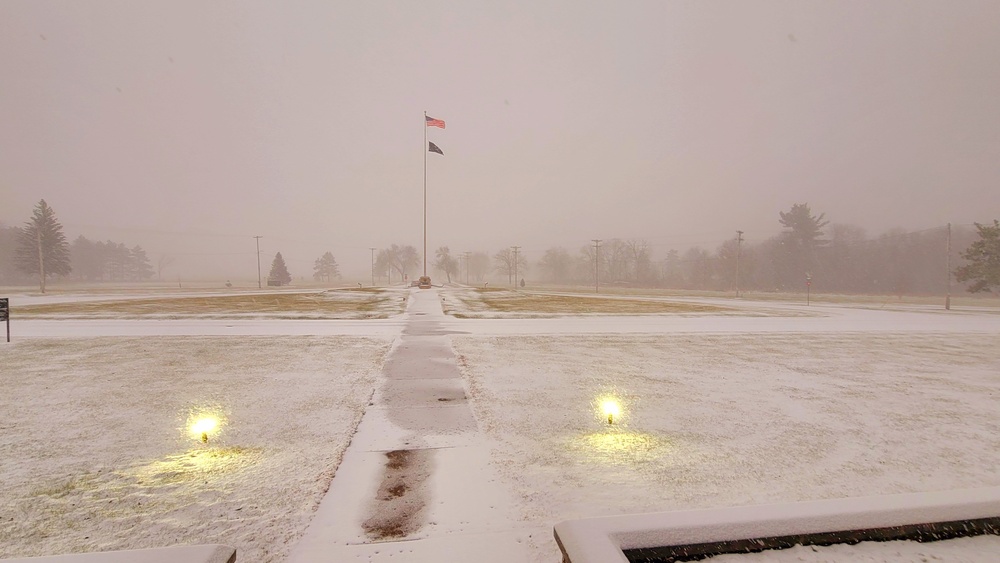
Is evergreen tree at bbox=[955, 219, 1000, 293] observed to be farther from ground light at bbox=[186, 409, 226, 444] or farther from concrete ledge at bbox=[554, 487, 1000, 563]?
ground light at bbox=[186, 409, 226, 444]

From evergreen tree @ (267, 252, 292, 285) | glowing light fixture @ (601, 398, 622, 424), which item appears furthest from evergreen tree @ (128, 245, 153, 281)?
glowing light fixture @ (601, 398, 622, 424)

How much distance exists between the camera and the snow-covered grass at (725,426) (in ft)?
14.2

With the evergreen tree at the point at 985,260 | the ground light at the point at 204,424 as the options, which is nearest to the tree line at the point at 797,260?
the evergreen tree at the point at 985,260

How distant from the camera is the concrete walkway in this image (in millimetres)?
3297

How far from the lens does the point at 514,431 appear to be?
591cm

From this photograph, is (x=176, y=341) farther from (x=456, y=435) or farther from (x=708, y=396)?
(x=708, y=396)

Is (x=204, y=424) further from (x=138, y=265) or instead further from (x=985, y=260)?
(x=138, y=265)

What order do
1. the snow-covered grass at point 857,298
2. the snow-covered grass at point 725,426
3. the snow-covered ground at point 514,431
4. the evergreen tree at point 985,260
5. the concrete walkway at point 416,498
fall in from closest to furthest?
the concrete walkway at point 416,498 < the snow-covered ground at point 514,431 < the snow-covered grass at point 725,426 < the evergreen tree at point 985,260 < the snow-covered grass at point 857,298

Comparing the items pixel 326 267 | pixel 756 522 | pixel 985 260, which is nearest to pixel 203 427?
pixel 756 522

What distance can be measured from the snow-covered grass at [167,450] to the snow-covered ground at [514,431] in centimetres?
3

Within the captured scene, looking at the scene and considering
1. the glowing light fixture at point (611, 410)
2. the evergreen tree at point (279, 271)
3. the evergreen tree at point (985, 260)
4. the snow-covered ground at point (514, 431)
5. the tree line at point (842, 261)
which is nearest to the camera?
the snow-covered ground at point (514, 431)

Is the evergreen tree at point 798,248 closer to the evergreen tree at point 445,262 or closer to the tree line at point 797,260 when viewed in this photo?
the tree line at point 797,260

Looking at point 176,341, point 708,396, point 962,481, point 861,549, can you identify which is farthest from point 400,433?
point 176,341

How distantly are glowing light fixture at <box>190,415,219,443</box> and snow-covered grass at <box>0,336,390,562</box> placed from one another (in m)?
0.11
